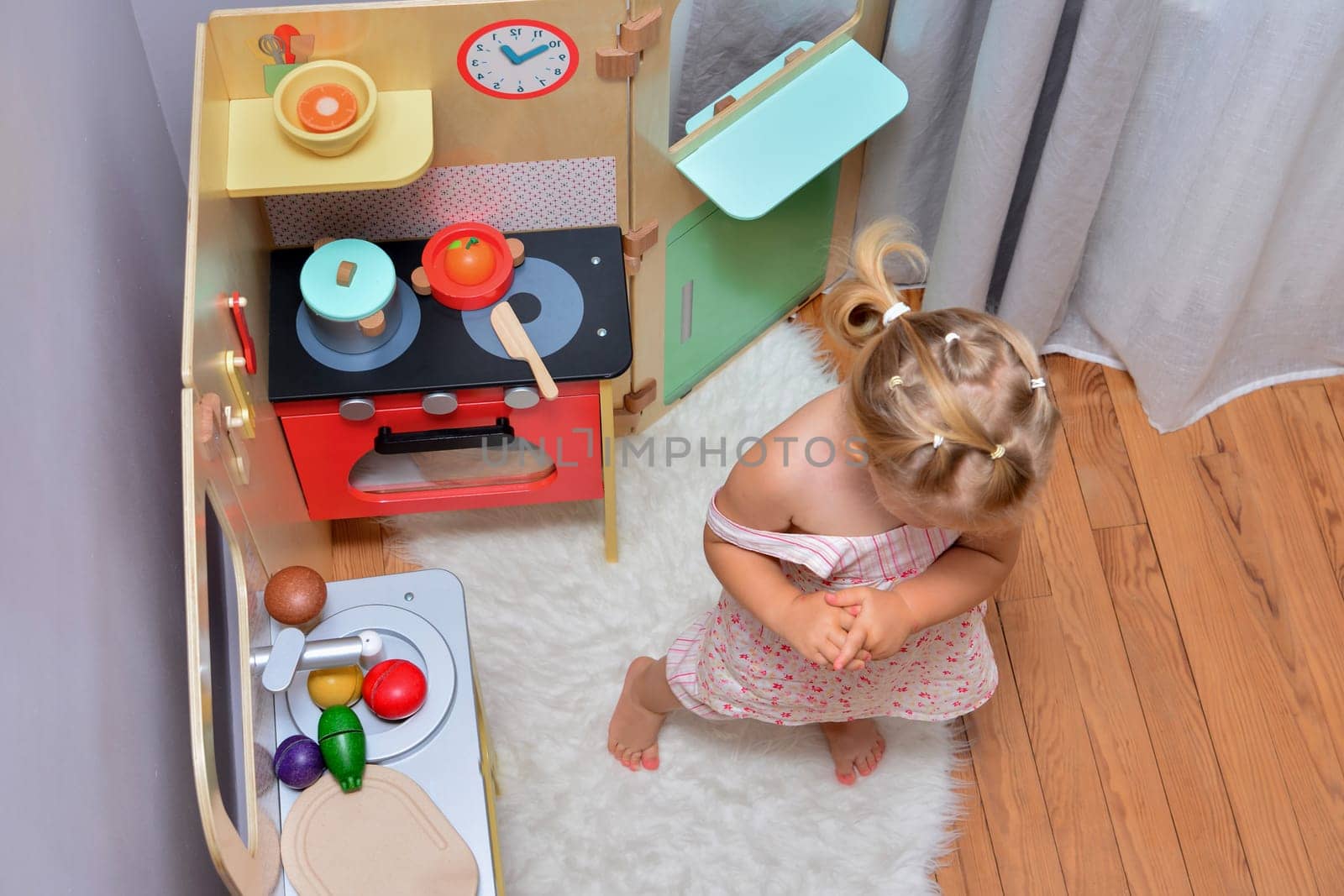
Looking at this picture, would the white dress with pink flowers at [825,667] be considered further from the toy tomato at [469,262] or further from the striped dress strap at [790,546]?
the toy tomato at [469,262]

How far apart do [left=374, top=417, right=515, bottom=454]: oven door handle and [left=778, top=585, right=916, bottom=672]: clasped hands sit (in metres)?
0.47

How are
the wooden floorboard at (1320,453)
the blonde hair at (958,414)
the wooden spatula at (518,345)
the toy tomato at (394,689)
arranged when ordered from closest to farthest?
the blonde hair at (958,414) < the toy tomato at (394,689) < the wooden spatula at (518,345) < the wooden floorboard at (1320,453)

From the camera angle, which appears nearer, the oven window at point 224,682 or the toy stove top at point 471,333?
the oven window at point 224,682

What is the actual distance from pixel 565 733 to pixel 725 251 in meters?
0.63

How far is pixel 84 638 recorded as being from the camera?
83 centimetres

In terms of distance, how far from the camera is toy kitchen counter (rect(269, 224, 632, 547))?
1335 mm

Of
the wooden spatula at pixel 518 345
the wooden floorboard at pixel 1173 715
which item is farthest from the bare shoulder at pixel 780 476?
the wooden floorboard at pixel 1173 715

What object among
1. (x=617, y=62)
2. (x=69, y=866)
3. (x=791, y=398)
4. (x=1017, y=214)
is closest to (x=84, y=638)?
(x=69, y=866)

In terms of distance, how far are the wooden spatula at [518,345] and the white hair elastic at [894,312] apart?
41cm

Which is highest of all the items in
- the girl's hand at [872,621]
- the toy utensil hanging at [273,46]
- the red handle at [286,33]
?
the red handle at [286,33]

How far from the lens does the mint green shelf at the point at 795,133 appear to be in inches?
57.4

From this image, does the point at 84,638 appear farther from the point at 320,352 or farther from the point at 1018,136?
the point at 1018,136

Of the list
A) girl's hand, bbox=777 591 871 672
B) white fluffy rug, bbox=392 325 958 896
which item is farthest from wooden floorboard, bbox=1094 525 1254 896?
girl's hand, bbox=777 591 871 672

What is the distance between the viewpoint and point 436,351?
1361 millimetres
